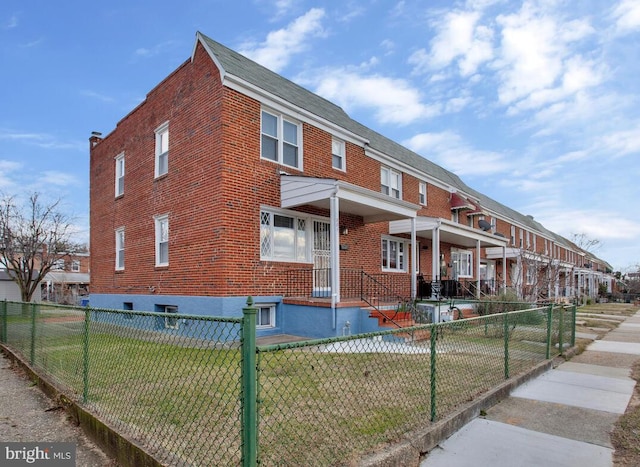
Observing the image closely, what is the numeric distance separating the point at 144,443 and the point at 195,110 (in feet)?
31.5

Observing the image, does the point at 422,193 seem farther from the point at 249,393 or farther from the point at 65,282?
the point at 65,282

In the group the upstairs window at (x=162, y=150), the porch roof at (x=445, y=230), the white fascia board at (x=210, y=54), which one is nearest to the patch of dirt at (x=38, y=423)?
the white fascia board at (x=210, y=54)

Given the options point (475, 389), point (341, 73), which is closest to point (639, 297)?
point (341, 73)

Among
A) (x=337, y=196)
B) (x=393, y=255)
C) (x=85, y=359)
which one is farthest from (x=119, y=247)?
(x=85, y=359)

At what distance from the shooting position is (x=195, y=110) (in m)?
11.4

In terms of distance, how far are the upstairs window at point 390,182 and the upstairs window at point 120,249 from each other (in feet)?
32.5

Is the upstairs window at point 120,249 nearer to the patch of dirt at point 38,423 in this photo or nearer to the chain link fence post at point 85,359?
the patch of dirt at point 38,423

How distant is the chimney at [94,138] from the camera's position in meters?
18.1

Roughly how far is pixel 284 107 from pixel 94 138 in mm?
10903

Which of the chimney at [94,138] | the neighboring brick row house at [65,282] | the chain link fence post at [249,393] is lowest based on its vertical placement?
the neighboring brick row house at [65,282]

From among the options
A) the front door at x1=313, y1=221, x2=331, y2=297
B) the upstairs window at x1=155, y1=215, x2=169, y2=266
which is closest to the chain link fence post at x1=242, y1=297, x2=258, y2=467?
the front door at x1=313, y1=221, x2=331, y2=297

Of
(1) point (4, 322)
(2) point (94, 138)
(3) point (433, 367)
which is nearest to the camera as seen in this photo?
(3) point (433, 367)

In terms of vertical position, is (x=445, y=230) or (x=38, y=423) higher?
(x=445, y=230)

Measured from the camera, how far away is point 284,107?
11828mm
